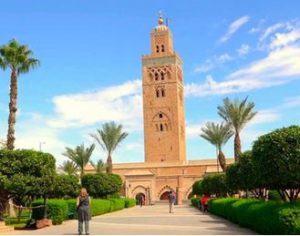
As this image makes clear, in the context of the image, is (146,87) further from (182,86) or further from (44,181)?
(44,181)

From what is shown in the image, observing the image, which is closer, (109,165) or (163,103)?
(109,165)

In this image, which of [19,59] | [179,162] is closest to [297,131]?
[19,59]

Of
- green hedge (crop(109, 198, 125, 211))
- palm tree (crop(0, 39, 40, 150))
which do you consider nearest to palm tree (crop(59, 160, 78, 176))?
green hedge (crop(109, 198, 125, 211))

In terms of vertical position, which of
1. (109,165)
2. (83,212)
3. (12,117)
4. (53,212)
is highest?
(12,117)

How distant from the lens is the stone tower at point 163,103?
82.2 meters

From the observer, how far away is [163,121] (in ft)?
275

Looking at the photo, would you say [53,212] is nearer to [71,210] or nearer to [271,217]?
[71,210]

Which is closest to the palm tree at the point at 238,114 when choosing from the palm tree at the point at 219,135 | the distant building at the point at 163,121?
the palm tree at the point at 219,135

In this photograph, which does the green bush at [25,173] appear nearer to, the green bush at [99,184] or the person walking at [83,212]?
the person walking at [83,212]

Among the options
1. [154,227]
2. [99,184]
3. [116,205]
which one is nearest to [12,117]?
[99,184]

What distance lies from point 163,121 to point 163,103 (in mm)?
3012

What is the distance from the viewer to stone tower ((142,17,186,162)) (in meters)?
82.2

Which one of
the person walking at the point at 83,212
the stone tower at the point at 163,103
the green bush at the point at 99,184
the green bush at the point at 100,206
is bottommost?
the person walking at the point at 83,212

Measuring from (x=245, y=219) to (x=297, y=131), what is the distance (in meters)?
3.89
